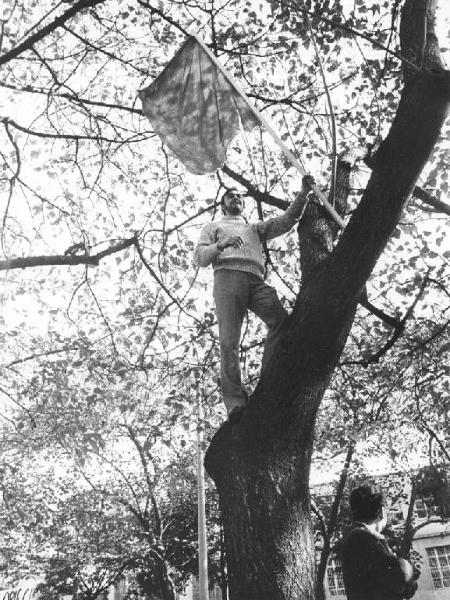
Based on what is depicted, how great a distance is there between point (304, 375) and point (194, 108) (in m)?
3.12

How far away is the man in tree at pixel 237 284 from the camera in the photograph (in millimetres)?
3541

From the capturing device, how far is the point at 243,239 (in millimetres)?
4039

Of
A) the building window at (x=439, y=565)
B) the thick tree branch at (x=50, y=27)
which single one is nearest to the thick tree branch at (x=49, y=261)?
the thick tree branch at (x=50, y=27)

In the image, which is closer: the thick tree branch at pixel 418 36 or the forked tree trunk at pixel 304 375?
the forked tree trunk at pixel 304 375

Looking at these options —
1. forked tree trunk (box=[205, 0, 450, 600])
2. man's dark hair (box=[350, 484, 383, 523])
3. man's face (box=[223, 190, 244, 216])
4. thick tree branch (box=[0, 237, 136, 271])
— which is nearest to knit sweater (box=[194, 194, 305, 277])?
man's face (box=[223, 190, 244, 216])

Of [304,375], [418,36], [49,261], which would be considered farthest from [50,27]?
[304,375]

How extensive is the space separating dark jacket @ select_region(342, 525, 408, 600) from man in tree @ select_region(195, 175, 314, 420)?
3.73 ft

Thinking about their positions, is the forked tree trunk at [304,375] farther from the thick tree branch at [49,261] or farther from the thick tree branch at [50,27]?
the thick tree branch at [49,261]

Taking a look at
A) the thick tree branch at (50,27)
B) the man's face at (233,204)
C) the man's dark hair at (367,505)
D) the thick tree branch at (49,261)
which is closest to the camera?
the man's dark hair at (367,505)

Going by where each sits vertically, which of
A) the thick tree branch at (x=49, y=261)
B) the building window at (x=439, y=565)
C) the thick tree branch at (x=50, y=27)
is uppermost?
the thick tree branch at (x=50, y=27)

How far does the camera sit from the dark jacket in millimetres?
2748

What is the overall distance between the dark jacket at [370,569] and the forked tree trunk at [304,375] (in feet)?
1.90

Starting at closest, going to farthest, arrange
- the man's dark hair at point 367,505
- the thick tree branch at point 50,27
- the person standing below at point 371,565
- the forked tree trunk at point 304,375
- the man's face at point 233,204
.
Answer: the forked tree trunk at point 304,375 → the person standing below at point 371,565 → the man's dark hair at point 367,505 → the man's face at point 233,204 → the thick tree branch at point 50,27

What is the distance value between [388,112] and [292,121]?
1.41 m
